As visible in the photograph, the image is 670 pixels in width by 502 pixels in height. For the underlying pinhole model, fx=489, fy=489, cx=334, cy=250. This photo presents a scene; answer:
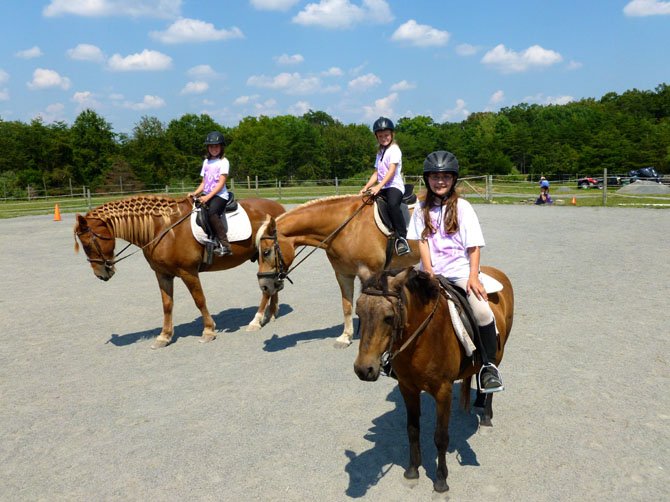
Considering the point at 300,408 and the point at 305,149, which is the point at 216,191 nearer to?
the point at 300,408

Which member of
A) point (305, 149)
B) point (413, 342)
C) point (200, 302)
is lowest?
point (200, 302)

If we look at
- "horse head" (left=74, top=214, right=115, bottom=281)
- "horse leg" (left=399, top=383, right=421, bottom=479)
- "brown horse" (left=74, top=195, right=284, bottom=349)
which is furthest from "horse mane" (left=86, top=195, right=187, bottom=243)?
"horse leg" (left=399, top=383, right=421, bottom=479)

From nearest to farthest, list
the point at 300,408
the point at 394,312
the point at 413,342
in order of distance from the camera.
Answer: the point at 394,312, the point at 413,342, the point at 300,408

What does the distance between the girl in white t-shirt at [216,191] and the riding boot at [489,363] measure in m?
4.66

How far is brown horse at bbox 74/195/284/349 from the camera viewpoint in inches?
273

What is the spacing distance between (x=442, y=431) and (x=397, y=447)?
2.67 ft

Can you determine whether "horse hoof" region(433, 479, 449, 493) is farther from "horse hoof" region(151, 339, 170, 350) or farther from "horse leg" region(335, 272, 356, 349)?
"horse hoof" region(151, 339, 170, 350)

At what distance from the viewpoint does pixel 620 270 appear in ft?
34.3

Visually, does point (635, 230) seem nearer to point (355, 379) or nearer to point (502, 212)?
point (502, 212)

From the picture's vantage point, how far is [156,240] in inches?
279

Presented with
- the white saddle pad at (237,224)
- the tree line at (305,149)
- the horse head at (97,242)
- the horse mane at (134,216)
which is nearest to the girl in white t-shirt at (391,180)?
the white saddle pad at (237,224)

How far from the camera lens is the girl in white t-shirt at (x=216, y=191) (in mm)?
7239

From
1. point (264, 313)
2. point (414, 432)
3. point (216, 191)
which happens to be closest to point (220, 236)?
point (216, 191)

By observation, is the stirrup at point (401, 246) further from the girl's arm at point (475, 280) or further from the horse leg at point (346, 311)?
the girl's arm at point (475, 280)
